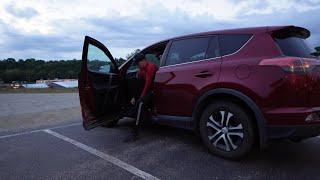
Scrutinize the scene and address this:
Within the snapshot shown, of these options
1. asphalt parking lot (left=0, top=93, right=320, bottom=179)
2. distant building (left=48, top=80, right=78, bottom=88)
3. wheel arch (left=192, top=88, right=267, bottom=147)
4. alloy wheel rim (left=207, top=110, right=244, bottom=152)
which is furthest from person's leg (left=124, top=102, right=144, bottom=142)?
distant building (left=48, top=80, right=78, bottom=88)

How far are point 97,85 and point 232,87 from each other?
7.98 feet

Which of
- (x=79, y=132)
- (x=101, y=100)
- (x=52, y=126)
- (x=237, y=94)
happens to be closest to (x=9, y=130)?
(x=52, y=126)

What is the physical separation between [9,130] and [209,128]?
460 centimetres

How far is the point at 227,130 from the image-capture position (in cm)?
517

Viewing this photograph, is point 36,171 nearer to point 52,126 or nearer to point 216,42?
point 216,42

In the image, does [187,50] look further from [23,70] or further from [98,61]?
[23,70]

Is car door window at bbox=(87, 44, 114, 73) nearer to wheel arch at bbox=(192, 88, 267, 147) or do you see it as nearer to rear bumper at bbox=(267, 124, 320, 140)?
wheel arch at bbox=(192, 88, 267, 147)

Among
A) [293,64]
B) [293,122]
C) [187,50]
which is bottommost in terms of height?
[293,122]

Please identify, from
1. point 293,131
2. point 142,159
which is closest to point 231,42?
point 293,131

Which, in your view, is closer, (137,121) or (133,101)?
(137,121)

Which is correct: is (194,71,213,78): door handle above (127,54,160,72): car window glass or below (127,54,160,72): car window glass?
below

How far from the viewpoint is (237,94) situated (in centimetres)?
500

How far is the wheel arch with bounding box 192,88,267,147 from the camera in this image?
480 centimetres

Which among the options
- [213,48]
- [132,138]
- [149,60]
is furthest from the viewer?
[149,60]
